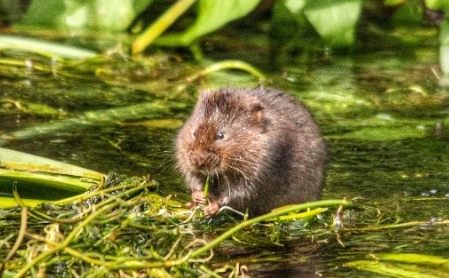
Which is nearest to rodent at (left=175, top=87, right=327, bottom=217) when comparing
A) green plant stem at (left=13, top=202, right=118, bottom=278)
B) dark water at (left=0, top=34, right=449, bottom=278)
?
dark water at (left=0, top=34, right=449, bottom=278)

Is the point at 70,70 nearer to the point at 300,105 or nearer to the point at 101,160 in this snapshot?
the point at 101,160

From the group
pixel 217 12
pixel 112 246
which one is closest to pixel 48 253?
pixel 112 246

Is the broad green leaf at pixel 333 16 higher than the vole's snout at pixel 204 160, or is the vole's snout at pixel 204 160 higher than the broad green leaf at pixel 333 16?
the broad green leaf at pixel 333 16

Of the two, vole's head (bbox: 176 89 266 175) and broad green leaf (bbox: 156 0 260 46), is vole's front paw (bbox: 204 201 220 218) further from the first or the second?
broad green leaf (bbox: 156 0 260 46)

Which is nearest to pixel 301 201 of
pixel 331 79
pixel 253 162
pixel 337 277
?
pixel 253 162

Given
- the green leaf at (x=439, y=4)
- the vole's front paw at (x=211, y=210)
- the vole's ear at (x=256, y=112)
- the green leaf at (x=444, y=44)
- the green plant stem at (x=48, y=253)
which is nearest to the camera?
the green plant stem at (x=48, y=253)

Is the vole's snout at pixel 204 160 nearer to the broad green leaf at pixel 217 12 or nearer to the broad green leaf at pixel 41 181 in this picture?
the broad green leaf at pixel 41 181

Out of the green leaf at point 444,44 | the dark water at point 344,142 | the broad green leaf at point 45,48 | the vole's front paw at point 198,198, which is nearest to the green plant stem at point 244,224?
the dark water at point 344,142
